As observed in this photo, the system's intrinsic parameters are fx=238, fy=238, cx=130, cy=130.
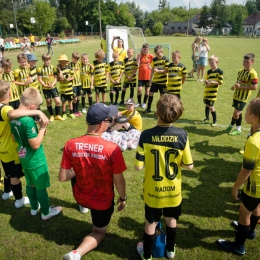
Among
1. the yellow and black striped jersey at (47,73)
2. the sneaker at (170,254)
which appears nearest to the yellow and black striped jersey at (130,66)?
the yellow and black striped jersey at (47,73)

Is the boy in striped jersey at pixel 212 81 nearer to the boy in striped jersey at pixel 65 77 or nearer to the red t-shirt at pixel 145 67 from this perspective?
the red t-shirt at pixel 145 67

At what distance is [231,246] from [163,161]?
1.77 meters

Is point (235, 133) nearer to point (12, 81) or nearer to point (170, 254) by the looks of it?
point (170, 254)

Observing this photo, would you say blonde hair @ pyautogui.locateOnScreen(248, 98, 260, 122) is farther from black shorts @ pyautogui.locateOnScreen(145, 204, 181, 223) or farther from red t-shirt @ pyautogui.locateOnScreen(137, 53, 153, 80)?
red t-shirt @ pyautogui.locateOnScreen(137, 53, 153, 80)

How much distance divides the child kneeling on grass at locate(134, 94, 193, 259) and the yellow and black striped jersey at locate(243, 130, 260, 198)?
652 mm

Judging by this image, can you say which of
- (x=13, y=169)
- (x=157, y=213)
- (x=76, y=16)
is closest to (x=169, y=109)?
(x=157, y=213)

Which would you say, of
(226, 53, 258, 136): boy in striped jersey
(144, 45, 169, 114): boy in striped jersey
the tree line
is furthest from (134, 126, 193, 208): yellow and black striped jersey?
the tree line

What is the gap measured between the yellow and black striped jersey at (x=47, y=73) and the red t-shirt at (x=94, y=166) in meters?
5.81

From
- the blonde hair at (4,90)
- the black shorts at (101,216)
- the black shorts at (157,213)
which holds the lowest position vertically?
the black shorts at (101,216)

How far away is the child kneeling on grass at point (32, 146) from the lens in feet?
11.1

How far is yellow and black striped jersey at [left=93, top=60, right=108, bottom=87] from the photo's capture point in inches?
360

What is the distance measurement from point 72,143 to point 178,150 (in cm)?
126

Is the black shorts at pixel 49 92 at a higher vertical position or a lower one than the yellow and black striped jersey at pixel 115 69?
lower

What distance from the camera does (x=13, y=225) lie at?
12.9 feet
